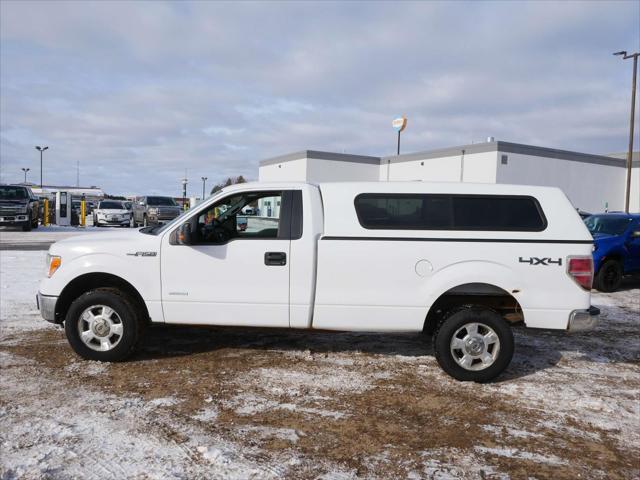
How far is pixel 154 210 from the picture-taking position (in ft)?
85.3

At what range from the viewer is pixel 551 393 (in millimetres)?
4785

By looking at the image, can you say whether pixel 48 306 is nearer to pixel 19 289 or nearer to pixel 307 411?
pixel 307 411

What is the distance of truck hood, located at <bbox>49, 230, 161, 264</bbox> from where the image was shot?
5.16 metres

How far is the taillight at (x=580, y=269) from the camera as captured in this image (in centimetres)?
482

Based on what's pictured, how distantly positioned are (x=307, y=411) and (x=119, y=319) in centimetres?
231

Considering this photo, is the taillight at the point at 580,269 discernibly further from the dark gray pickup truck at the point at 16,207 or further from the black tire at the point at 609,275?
the dark gray pickup truck at the point at 16,207

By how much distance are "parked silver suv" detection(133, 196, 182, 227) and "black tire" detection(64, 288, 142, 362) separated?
20567mm

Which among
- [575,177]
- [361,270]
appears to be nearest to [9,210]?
[361,270]

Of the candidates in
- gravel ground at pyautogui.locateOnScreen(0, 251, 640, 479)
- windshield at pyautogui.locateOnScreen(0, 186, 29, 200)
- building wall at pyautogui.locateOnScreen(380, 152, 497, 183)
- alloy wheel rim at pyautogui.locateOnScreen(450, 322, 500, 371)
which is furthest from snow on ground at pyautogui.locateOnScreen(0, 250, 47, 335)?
building wall at pyautogui.locateOnScreen(380, 152, 497, 183)

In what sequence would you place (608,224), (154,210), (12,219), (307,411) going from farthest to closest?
1. (154,210)
2. (12,219)
3. (608,224)
4. (307,411)

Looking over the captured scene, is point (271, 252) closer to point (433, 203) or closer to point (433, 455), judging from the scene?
point (433, 203)

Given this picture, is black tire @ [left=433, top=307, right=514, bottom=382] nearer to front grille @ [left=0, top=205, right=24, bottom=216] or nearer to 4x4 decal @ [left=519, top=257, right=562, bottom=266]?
4x4 decal @ [left=519, top=257, right=562, bottom=266]

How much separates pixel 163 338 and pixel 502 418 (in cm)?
417

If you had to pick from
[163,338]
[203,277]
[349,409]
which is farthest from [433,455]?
[163,338]
